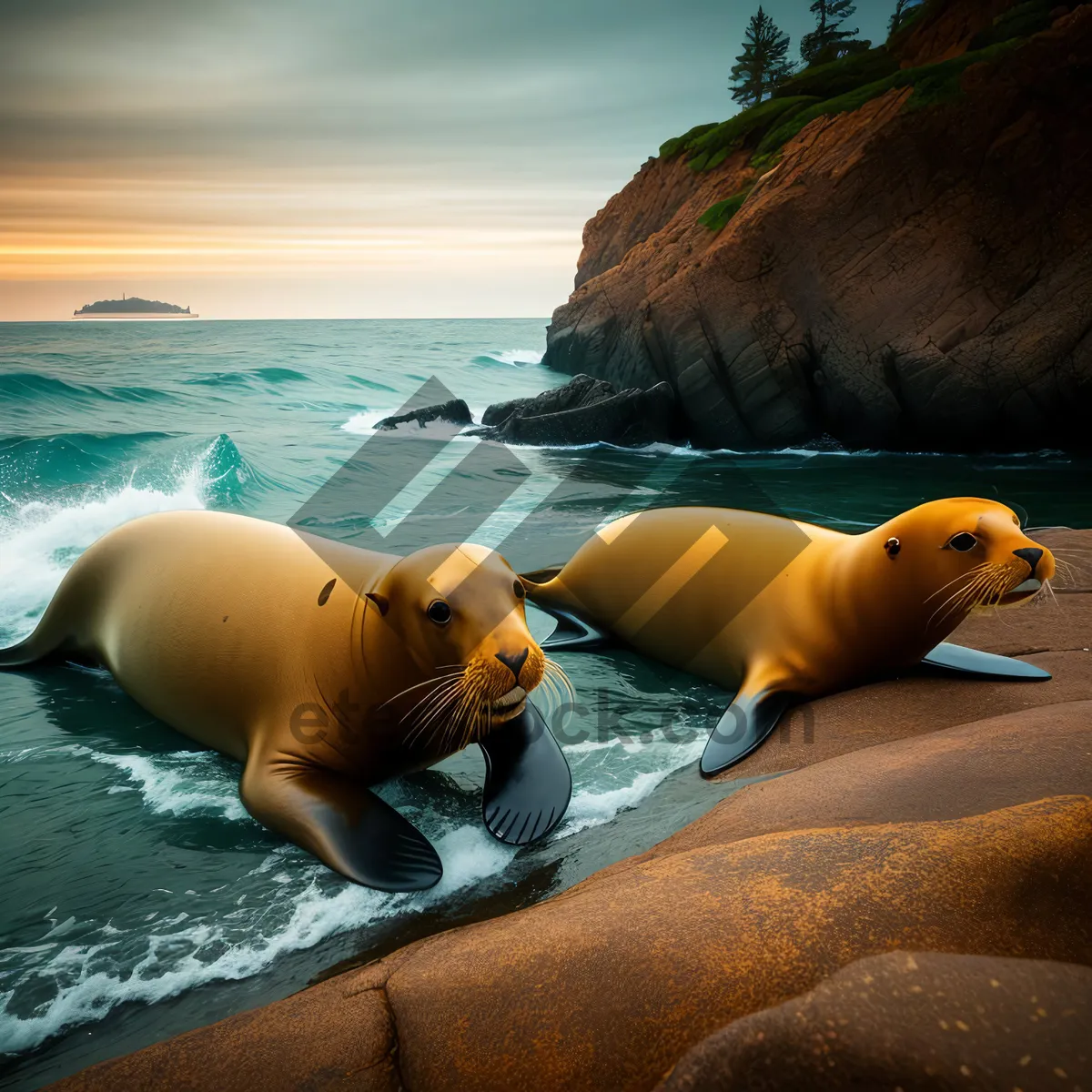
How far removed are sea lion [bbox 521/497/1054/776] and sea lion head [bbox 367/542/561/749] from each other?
1.21m

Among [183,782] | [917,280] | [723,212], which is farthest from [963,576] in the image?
[723,212]

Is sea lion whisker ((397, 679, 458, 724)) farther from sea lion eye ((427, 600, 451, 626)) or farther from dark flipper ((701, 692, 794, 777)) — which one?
dark flipper ((701, 692, 794, 777))

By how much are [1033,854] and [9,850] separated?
3.37 metres

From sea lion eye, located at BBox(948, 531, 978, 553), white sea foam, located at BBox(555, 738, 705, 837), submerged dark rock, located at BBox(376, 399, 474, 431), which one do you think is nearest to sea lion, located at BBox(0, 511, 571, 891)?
white sea foam, located at BBox(555, 738, 705, 837)

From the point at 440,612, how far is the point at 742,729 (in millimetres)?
1756

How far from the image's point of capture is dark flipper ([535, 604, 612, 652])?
5480 mm

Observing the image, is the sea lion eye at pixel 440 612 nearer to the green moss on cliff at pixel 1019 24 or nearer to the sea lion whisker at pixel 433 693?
the sea lion whisker at pixel 433 693

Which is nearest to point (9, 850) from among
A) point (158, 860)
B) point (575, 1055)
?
point (158, 860)

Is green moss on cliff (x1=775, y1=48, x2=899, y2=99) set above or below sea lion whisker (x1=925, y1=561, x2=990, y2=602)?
above

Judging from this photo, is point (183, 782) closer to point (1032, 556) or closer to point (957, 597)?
point (957, 597)

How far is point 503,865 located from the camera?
307 centimetres

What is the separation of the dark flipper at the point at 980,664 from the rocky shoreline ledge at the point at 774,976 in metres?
1.96

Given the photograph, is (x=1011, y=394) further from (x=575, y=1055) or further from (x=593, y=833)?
(x=575, y=1055)

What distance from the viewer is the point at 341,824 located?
3049 millimetres
